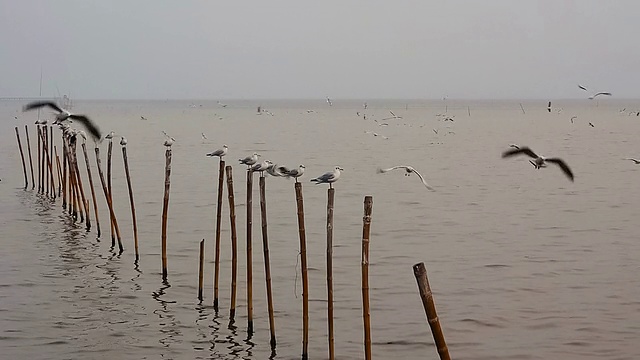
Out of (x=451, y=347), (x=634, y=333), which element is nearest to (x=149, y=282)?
(x=451, y=347)

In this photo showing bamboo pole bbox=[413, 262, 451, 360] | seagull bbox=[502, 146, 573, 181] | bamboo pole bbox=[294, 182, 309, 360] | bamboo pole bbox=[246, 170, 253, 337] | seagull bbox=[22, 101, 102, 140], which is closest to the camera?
bamboo pole bbox=[413, 262, 451, 360]

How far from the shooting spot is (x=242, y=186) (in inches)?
1325

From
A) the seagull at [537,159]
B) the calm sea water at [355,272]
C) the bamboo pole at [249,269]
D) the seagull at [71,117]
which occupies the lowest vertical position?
the calm sea water at [355,272]

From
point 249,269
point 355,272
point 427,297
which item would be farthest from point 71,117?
point 427,297

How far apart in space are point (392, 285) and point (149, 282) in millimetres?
4585

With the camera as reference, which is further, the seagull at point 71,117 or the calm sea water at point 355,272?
the seagull at point 71,117

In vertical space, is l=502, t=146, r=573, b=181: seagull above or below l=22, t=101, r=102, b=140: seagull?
below

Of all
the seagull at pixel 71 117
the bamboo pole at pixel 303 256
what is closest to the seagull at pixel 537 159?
the bamboo pole at pixel 303 256

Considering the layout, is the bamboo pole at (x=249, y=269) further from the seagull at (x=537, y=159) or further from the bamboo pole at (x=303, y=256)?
the seagull at (x=537, y=159)

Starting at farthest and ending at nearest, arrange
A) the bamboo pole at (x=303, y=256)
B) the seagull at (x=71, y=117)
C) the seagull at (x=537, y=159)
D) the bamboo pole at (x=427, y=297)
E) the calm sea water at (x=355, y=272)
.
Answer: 1. the seagull at (x=537, y=159)
2. the seagull at (x=71, y=117)
3. the calm sea water at (x=355, y=272)
4. the bamboo pole at (x=303, y=256)
5. the bamboo pole at (x=427, y=297)

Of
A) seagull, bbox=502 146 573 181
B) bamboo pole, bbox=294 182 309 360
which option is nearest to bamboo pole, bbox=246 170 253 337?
bamboo pole, bbox=294 182 309 360

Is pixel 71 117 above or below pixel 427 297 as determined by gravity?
above

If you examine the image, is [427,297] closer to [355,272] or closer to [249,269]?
[249,269]

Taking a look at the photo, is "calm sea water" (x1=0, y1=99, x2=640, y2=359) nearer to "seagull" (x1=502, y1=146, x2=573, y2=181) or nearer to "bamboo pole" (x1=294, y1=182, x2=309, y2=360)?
"bamboo pole" (x1=294, y1=182, x2=309, y2=360)
